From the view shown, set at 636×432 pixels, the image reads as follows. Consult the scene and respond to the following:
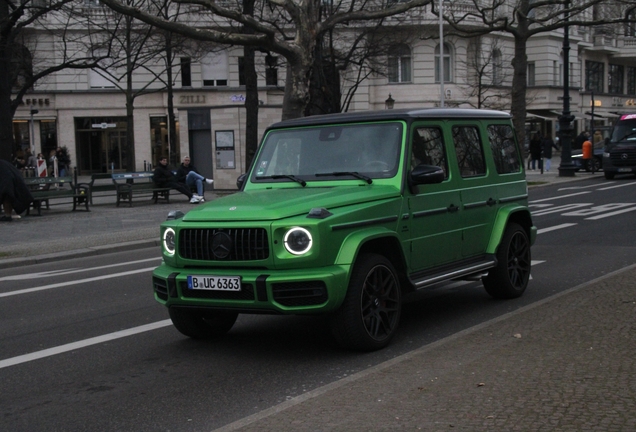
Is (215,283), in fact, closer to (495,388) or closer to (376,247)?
(376,247)

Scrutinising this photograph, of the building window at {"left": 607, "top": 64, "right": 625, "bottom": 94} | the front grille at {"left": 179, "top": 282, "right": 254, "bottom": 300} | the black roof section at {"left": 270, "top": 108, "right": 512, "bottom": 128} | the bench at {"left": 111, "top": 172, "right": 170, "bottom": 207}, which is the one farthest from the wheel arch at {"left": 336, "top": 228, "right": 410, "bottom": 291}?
the building window at {"left": 607, "top": 64, "right": 625, "bottom": 94}

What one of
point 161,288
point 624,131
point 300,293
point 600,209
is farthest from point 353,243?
point 624,131

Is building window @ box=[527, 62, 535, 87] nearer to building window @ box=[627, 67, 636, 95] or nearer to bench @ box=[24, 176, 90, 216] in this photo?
building window @ box=[627, 67, 636, 95]

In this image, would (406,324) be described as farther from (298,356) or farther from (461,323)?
(298,356)

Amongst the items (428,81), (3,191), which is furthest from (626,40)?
(3,191)

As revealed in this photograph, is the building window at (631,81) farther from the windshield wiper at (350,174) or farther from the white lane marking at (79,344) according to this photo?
the white lane marking at (79,344)

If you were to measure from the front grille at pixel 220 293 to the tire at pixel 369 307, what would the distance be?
696 millimetres

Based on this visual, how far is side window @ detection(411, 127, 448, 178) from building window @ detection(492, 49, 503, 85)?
4493 cm

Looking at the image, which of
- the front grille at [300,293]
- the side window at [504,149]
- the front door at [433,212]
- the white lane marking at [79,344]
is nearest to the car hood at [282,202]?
the front door at [433,212]

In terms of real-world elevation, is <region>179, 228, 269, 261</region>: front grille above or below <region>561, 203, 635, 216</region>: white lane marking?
above

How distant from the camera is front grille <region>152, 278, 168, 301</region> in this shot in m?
7.18

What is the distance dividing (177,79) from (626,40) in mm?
37366

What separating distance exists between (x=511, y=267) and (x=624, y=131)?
2667cm

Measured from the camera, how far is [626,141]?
1292 inches
